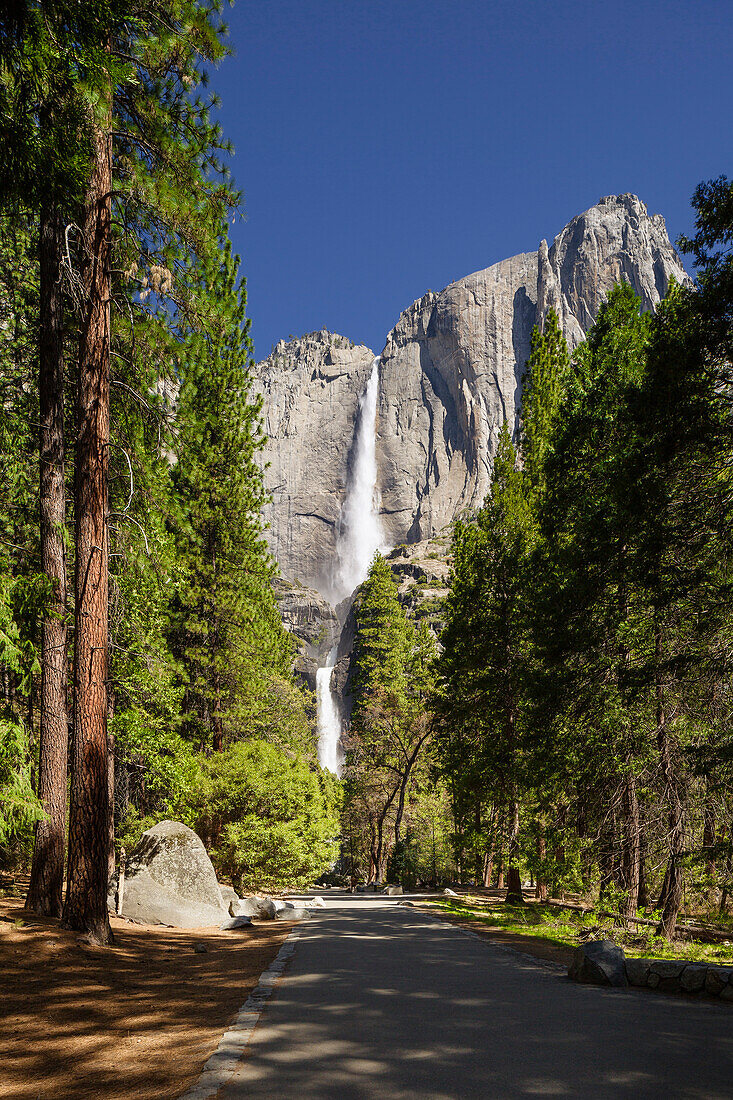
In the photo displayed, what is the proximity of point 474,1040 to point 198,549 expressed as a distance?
15.8 m

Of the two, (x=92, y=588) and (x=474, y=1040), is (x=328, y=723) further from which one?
(x=474, y=1040)

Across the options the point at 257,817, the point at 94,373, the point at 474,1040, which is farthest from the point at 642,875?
the point at 94,373

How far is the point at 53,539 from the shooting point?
9.61m

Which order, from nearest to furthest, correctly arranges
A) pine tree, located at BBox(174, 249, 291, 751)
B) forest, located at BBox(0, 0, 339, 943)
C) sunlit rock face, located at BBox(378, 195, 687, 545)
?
forest, located at BBox(0, 0, 339, 943), pine tree, located at BBox(174, 249, 291, 751), sunlit rock face, located at BBox(378, 195, 687, 545)

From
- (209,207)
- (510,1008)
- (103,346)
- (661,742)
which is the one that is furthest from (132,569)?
(661,742)

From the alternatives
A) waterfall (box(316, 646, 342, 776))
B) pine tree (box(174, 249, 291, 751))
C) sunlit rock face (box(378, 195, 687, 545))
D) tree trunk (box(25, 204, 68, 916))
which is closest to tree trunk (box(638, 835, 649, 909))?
tree trunk (box(25, 204, 68, 916))

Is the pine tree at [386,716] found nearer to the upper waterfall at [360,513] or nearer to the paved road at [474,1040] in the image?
the paved road at [474,1040]

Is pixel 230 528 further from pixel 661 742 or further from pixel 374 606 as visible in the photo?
pixel 374 606

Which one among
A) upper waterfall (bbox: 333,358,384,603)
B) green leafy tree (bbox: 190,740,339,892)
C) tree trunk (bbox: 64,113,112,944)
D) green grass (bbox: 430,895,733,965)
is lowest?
green grass (bbox: 430,895,733,965)

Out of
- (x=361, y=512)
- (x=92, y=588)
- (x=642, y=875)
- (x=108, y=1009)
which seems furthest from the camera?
(x=361, y=512)

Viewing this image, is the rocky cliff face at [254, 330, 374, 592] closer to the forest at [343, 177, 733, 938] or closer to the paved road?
the forest at [343, 177, 733, 938]

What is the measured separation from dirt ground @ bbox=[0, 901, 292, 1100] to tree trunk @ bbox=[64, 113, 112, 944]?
23.0 inches

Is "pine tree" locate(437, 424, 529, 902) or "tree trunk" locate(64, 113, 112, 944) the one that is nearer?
"tree trunk" locate(64, 113, 112, 944)

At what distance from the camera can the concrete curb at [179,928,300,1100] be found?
319cm
